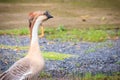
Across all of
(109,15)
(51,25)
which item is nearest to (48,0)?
(51,25)

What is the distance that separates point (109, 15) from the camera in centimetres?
362

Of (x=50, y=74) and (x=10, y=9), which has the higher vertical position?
(x=10, y=9)

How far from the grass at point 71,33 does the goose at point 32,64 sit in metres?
0.38

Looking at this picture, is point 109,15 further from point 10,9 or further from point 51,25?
point 10,9

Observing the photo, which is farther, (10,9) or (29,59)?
(10,9)

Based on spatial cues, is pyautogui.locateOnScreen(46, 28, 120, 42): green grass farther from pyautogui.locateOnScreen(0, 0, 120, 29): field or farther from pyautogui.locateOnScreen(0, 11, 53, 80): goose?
pyautogui.locateOnScreen(0, 11, 53, 80): goose

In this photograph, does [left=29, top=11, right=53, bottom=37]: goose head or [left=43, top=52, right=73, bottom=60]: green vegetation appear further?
[left=43, top=52, right=73, bottom=60]: green vegetation

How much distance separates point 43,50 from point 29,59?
20.1 inches

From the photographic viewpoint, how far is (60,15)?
3566 mm

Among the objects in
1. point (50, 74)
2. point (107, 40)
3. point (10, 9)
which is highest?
point (10, 9)

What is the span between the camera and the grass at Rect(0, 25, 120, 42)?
3555mm

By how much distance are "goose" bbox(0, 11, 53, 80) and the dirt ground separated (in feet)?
1.21

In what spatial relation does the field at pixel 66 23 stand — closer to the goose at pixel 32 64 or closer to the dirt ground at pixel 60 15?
the dirt ground at pixel 60 15

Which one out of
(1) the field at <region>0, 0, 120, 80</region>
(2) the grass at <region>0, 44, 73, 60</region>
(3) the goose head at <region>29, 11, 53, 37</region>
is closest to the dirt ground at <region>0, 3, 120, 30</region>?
(1) the field at <region>0, 0, 120, 80</region>
